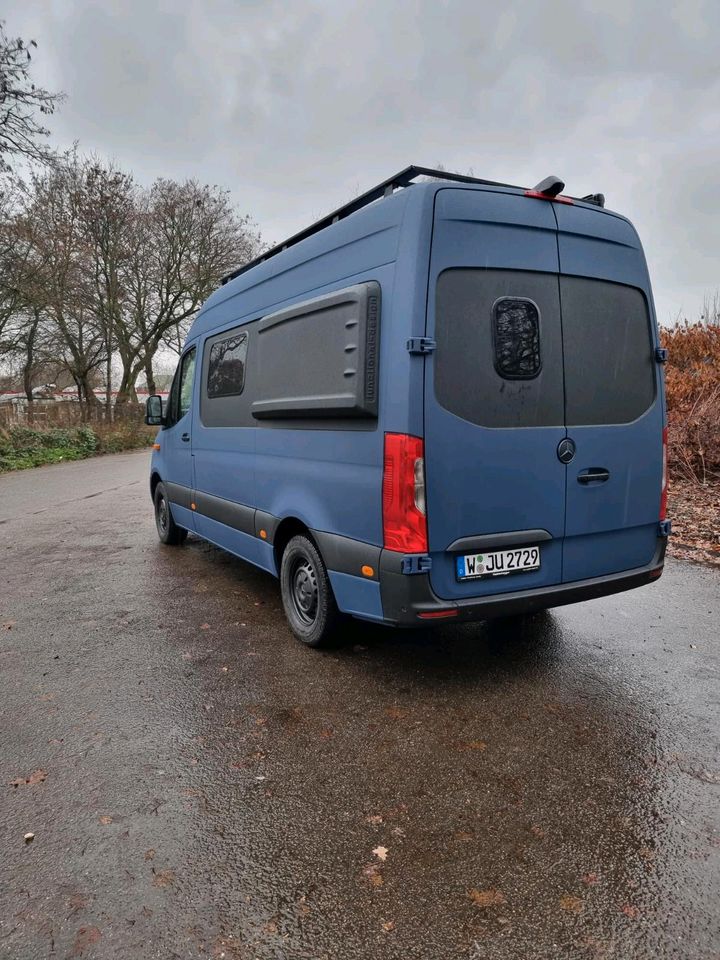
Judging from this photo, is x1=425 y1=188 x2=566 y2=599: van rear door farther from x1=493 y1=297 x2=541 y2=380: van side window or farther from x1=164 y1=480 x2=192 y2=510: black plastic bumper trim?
x1=164 y1=480 x2=192 y2=510: black plastic bumper trim

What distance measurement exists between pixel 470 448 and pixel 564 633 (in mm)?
1871

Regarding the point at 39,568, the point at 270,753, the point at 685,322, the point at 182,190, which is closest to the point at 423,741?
the point at 270,753

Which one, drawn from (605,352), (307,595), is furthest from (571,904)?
(605,352)

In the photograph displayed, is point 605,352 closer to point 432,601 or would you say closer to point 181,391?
point 432,601

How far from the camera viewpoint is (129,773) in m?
2.82

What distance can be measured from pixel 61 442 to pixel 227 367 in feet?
58.5

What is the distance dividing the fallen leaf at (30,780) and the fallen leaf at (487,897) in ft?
6.05

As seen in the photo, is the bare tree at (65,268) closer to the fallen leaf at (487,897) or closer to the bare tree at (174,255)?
the bare tree at (174,255)

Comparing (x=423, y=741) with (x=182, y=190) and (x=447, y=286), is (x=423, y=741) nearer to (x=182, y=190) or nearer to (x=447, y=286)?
(x=447, y=286)

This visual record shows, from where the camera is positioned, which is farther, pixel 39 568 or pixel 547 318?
pixel 39 568

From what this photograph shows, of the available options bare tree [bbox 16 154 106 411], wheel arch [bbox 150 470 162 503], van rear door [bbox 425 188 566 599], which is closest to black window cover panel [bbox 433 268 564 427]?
van rear door [bbox 425 188 566 599]

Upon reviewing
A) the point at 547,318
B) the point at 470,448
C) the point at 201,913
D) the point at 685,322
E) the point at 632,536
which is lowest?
the point at 201,913

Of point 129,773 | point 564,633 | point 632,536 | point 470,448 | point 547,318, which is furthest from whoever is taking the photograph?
point 564,633

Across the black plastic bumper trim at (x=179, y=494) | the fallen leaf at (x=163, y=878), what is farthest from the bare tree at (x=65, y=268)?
the fallen leaf at (x=163, y=878)
